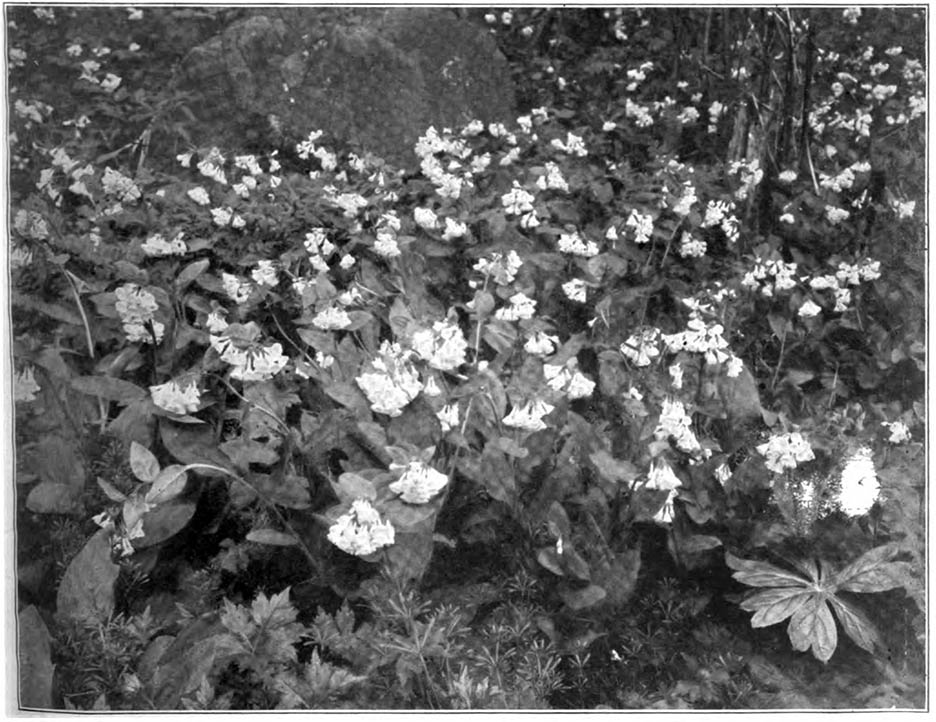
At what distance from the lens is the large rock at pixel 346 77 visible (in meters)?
1.72

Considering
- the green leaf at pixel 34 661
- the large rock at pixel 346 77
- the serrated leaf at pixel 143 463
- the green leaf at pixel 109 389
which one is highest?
the large rock at pixel 346 77

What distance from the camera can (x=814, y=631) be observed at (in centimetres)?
172

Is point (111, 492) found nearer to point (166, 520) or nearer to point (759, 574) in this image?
point (166, 520)

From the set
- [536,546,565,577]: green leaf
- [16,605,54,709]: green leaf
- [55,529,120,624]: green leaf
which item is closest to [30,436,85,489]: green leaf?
[55,529,120,624]: green leaf

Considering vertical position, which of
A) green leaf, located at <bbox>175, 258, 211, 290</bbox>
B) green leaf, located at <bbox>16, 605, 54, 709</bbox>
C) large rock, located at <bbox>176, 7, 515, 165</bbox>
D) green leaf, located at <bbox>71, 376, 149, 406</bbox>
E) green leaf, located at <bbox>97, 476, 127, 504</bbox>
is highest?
large rock, located at <bbox>176, 7, 515, 165</bbox>

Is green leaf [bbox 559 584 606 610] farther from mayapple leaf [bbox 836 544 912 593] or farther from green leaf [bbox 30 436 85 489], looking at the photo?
green leaf [bbox 30 436 85 489]

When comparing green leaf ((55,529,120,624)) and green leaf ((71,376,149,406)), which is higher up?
green leaf ((71,376,149,406))

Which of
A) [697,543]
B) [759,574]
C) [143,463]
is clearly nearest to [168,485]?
[143,463]

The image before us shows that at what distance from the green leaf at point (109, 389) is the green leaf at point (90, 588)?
0.27 m

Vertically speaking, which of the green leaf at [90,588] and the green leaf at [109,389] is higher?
the green leaf at [109,389]

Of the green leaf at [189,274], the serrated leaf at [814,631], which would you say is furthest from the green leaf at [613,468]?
the green leaf at [189,274]

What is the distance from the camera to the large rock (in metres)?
1.72

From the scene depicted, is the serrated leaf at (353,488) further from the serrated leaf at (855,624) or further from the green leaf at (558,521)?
the serrated leaf at (855,624)

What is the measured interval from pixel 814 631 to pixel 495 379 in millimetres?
779
